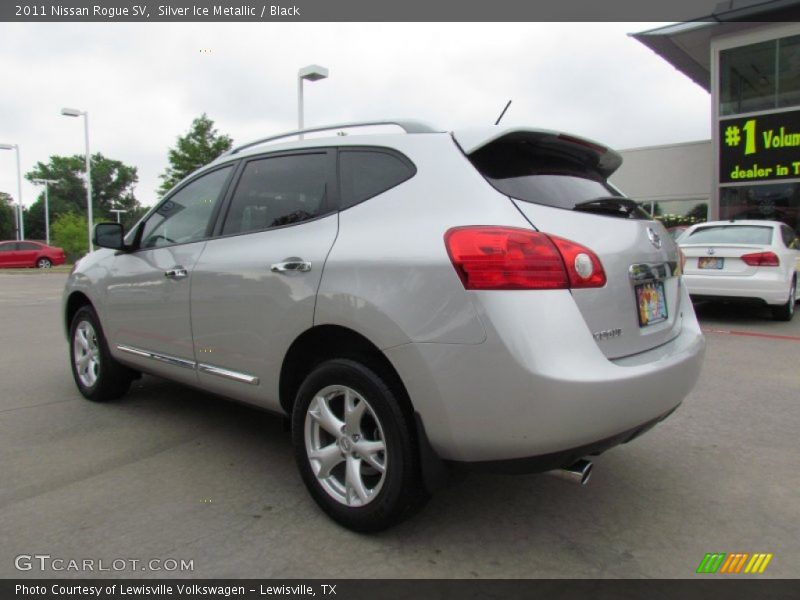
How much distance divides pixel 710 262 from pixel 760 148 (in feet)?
37.1

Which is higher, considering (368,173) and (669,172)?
(669,172)

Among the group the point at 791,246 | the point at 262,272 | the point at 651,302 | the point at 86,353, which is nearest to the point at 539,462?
the point at 651,302

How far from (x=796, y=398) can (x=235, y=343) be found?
4.22 m

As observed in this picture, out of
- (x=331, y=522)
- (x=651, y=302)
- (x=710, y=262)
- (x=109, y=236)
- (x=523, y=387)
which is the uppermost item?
(x=109, y=236)

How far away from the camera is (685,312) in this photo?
10.4ft

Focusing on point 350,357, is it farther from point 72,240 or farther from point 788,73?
point 72,240

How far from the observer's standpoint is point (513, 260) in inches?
88.3

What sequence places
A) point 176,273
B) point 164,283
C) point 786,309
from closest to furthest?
point 176,273, point 164,283, point 786,309

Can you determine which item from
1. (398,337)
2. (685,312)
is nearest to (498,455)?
(398,337)

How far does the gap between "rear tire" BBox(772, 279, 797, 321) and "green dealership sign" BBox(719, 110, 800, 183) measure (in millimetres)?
9982

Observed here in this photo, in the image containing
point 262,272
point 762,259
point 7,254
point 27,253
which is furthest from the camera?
point 27,253

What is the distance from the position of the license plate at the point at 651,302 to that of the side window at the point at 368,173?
112cm

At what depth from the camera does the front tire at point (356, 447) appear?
94.4 inches

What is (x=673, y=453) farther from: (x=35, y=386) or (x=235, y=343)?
(x=35, y=386)
